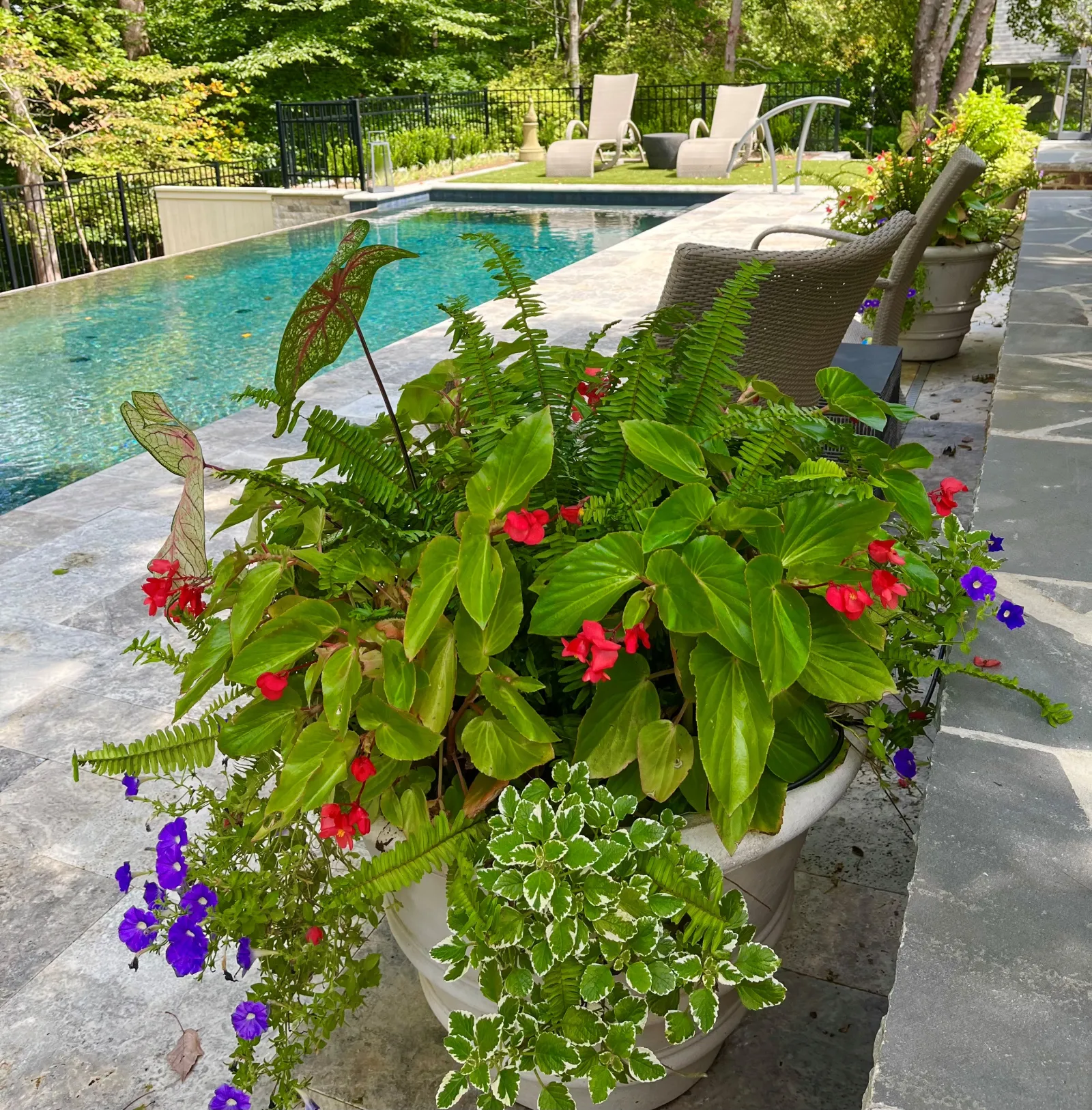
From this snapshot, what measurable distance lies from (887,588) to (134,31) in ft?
63.9

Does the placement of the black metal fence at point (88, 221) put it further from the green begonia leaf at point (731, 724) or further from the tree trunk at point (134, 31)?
the green begonia leaf at point (731, 724)

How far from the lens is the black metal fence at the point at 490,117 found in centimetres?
1445

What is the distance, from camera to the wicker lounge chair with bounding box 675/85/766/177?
13031mm

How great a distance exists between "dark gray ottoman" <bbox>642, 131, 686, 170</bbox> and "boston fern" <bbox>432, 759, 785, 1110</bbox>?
14173 millimetres

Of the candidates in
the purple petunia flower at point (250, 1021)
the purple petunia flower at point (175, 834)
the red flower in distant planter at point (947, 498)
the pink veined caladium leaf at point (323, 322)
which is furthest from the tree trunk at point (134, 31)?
the purple petunia flower at point (250, 1021)

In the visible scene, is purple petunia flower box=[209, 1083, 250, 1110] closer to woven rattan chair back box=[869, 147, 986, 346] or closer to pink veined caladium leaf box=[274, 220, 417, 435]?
pink veined caladium leaf box=[274, 220, 417, 435]

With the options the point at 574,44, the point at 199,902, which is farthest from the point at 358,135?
the point at 199,902

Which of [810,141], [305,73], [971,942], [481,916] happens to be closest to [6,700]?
[481,916]

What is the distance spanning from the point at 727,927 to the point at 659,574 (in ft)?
1.23

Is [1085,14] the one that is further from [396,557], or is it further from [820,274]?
[396,557]

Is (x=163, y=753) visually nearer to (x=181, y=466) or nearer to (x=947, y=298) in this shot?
(x=181, y=466)

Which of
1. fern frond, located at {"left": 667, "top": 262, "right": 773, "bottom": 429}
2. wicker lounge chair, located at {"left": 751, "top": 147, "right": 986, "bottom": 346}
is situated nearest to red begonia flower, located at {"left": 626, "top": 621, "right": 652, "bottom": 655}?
fern frond, located at {"left": 667, "top": 262, "right": 773, "bottom": 429}

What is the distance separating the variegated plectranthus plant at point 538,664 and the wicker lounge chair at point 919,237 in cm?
268

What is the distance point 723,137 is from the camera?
538 inches
